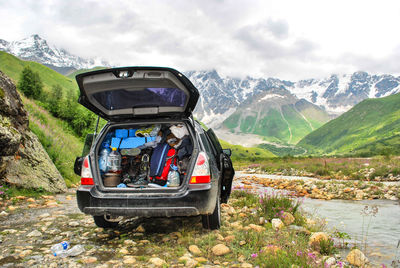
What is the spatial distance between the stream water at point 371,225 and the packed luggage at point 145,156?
288 centimetres

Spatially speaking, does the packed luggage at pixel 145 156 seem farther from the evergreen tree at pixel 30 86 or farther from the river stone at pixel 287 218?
the evergreen tree at pixel 30 86

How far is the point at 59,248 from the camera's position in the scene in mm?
3582

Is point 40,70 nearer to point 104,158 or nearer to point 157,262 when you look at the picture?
point 104,158

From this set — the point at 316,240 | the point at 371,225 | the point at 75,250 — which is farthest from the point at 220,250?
the point at 371,225

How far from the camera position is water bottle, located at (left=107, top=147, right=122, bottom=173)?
15.3ft

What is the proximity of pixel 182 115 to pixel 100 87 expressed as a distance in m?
1.38

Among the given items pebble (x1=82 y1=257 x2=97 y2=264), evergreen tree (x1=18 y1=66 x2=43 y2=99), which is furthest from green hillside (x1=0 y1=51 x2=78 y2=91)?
pebble (x1=82 y1=257 x2=97 y2=264)

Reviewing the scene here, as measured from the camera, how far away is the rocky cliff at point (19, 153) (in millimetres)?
6066

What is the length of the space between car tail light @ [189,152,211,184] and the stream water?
217 centimetres

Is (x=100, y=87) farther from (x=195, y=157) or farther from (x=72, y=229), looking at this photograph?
(x=72, y=229)

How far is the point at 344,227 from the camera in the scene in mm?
5676

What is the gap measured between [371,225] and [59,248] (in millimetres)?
6071

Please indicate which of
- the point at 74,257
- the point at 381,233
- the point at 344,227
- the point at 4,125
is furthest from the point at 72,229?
the point at 381,233

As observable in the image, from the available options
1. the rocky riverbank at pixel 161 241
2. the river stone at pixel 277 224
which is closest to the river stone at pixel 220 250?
the rocky riverbank at pixel 161 241
